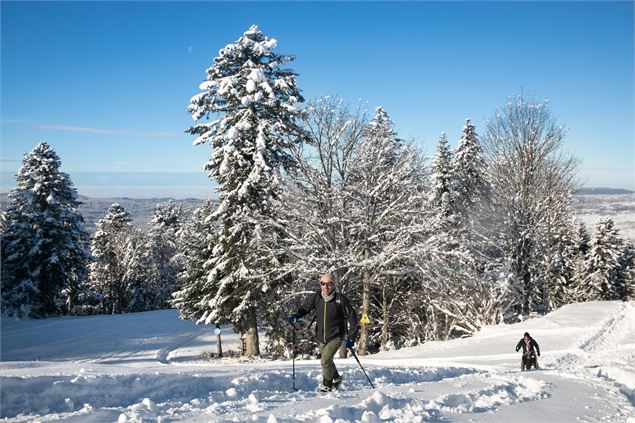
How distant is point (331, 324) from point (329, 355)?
54 centimetres

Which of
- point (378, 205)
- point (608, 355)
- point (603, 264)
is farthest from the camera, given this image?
point (603, 264)

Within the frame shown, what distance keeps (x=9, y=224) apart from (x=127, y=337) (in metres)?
13.0

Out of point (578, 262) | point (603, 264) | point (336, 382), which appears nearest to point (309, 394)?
point (336, 382)

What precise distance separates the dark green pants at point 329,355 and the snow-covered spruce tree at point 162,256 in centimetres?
4500

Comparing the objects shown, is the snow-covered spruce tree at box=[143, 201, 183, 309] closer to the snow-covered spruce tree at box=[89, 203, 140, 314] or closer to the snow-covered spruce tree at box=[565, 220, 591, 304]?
the snow-covered spruce tree at box=[89, 203, 140, 314]

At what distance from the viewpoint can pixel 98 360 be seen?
77.5ft

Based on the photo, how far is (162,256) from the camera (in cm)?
5309

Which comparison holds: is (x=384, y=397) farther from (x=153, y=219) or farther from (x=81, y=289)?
(x=153, y=219)

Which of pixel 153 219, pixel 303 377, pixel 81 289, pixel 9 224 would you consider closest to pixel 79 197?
pixel 9 224

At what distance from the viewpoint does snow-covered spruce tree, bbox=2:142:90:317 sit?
103ft

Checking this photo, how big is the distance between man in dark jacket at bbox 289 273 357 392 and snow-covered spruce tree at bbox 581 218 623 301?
42113 millimetres

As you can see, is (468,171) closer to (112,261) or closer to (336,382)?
(336,382)

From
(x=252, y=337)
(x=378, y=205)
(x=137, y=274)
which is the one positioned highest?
(x=378, y=205)

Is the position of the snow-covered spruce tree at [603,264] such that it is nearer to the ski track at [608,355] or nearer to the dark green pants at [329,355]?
the ski track at [608,355]
